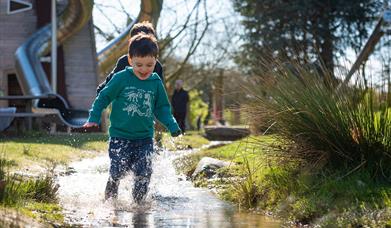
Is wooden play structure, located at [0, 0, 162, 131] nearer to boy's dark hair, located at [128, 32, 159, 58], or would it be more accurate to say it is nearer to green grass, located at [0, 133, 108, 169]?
green grass, located at [0, 133, 108, 169]

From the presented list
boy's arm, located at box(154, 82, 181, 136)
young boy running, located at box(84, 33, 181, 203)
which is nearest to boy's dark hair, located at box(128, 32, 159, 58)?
young boy running, located at box(84, 33, 181, 203)

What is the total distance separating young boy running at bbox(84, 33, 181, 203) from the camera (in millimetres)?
6215

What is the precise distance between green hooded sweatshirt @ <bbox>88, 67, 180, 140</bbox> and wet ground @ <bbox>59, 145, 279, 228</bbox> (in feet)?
1.59

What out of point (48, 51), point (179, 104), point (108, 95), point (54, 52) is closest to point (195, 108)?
point (48, 51)

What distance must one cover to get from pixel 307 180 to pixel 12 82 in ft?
60.5

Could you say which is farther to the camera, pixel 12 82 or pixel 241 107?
pixel 12 82

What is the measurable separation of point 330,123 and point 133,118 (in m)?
1.74

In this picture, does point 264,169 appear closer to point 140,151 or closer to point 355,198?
point 140,151

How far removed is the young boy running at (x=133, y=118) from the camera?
6215mm

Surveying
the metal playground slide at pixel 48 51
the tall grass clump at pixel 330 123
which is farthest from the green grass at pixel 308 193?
the metal playground slide at pixel 48 51

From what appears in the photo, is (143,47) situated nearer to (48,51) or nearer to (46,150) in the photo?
(46,150)

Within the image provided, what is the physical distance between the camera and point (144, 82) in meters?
6.30

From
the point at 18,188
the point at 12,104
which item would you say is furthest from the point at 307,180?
the point at 12,104

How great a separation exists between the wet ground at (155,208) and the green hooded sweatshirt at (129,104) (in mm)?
486
